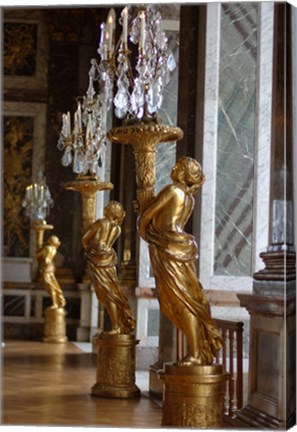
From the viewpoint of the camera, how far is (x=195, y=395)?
6488 millimetres

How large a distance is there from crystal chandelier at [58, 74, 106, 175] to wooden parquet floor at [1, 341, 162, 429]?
1.91 m

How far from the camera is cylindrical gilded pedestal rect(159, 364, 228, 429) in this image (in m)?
6.49

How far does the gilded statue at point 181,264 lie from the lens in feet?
21.5

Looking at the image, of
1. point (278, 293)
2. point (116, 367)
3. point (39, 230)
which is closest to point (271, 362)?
point (278, 293)

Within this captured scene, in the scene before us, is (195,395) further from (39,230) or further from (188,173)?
(39,230)

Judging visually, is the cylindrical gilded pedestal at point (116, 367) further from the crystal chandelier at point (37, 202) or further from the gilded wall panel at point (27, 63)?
the gilded wall panel at point (27, 63)

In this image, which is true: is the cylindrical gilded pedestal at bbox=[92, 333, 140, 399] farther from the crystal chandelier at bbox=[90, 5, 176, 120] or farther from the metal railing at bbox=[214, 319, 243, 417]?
the crystal chandelier at bbox=[90, 5, 176, 120]

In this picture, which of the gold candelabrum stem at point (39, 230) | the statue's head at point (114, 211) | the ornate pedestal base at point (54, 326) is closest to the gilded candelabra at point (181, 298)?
the statue's head at point (114, 211)

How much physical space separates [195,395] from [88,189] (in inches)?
134

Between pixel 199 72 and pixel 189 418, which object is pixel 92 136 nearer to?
pixel 199 72

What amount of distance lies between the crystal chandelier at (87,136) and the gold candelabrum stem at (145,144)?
222cm

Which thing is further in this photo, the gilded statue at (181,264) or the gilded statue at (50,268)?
the gilded statue at (50,268)

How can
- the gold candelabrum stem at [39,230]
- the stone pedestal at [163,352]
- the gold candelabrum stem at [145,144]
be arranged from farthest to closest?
the gold candelabrum stem at [39,230] → the stone pedestal at [163,352] → the gold candelabrum stem at [145,144]

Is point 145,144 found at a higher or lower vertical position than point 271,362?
higher
